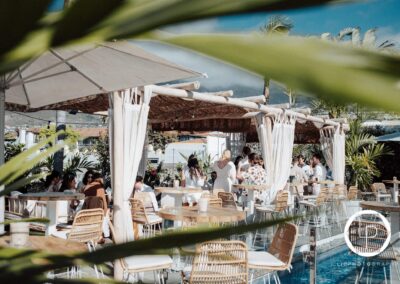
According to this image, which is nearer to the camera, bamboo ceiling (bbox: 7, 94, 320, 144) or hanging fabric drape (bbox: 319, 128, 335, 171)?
bamboo ceiling (bbox: 7, 94, 320, 144)

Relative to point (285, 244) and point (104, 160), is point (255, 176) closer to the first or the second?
point (285, 244)

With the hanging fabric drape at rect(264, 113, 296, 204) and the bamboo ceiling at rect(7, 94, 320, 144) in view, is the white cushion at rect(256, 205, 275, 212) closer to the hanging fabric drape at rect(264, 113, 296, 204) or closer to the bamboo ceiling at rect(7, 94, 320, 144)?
the hanging fabric drape at rect(264, 113, 296, 204)

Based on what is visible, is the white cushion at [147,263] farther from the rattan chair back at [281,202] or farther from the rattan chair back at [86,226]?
the rattan chair back at [281,202]

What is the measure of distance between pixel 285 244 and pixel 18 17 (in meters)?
4.17

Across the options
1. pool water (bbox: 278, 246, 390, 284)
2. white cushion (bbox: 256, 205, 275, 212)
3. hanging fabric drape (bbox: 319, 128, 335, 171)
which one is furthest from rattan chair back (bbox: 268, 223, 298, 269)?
hanging fabric drape (bbox: 319, 128, 335, 171)

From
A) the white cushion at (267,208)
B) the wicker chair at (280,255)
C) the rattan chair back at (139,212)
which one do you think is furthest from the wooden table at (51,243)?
the white cushion at (267,208)

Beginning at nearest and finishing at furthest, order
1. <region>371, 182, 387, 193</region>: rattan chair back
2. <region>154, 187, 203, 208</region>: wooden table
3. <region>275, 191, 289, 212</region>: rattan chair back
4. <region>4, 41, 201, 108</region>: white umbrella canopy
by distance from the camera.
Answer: <region>4, 41, 201, 108</region>: white umbrella canopy, <region>154, 187, 203, 208</region>: wooden table, <region>275, 191, 289, 212</region>: rattan chair back, <region>371, 182, 387, 193</region>: rattan chair back

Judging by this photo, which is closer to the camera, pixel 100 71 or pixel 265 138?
pixel 100 71

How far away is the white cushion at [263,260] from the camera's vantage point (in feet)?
13.3

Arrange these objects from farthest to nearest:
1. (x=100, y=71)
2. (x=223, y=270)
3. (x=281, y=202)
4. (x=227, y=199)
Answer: (x=281, y=202)
(x=227, y=199)
(x=100, y=71)
(x=223, y=270)

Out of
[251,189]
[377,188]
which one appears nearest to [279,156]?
[251,189]

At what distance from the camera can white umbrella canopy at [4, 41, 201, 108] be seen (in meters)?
4.41

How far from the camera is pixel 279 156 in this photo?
32.2ft

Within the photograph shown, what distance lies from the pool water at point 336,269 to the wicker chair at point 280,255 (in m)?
1.84
